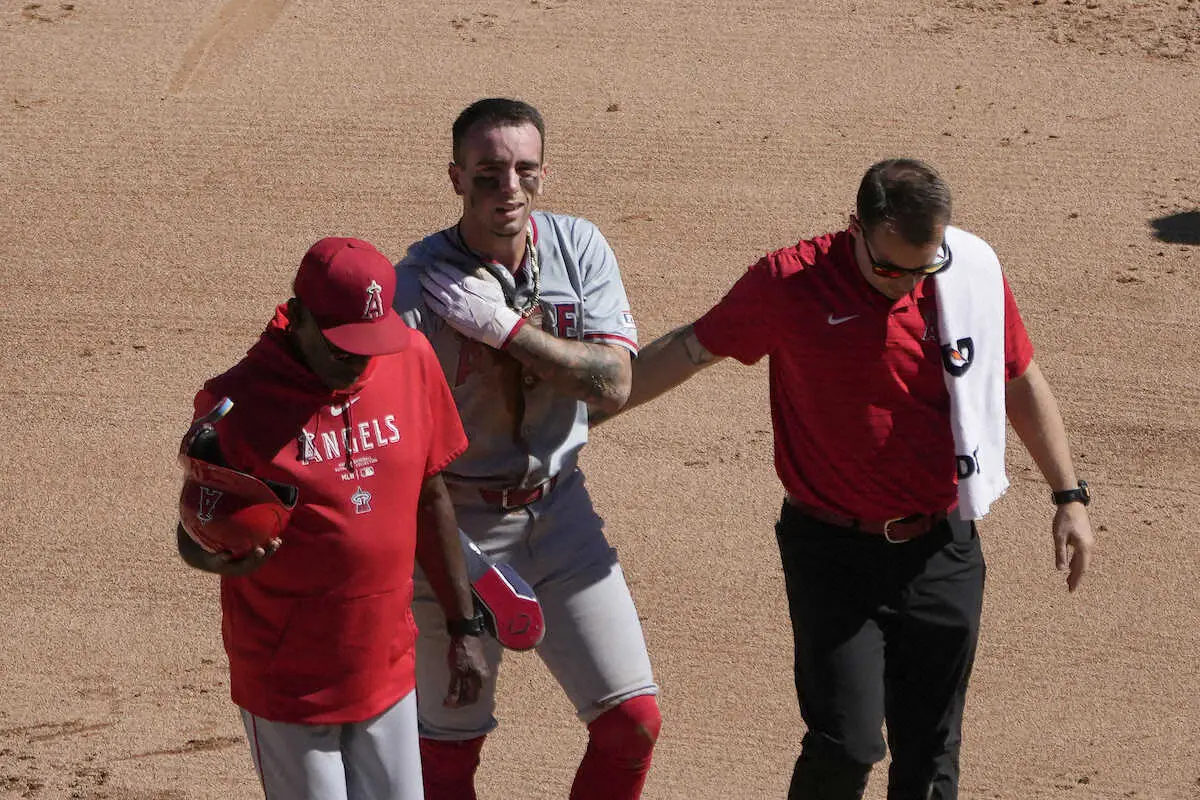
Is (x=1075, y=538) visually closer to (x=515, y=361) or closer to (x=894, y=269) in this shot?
(x=894, y=269)

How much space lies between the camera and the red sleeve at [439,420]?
392cm

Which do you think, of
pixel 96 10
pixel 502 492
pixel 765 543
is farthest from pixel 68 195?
pixel 502 492

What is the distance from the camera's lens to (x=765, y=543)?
712 cm

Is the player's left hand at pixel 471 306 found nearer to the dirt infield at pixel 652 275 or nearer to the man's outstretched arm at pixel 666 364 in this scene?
the man's outstretched arm at pixel 666 364

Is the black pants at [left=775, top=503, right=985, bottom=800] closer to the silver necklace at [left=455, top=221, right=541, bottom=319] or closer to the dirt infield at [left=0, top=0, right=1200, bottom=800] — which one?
the silver necklace at [left=455, top=221, right=541, bottom=319]

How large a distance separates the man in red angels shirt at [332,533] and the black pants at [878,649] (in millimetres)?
1106

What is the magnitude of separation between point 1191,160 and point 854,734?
23.9 feet

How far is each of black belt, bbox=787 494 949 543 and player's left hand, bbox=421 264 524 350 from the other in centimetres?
101

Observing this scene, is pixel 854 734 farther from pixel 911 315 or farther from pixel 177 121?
pixel 177 121

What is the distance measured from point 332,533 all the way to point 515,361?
93 centimetres

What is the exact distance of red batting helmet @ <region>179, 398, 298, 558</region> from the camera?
340 cm

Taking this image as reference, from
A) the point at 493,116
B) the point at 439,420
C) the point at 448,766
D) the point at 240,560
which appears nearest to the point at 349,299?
the point at 439,420

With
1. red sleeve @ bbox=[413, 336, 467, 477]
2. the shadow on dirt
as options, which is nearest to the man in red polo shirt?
red sleeve @ bbox=[413, 336, 467, 477]

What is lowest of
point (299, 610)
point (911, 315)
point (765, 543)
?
point (765, 543)
